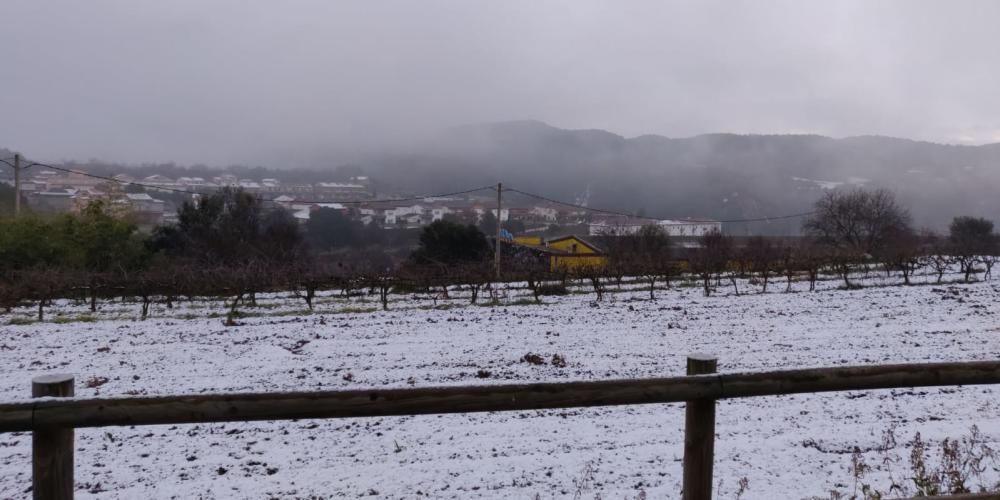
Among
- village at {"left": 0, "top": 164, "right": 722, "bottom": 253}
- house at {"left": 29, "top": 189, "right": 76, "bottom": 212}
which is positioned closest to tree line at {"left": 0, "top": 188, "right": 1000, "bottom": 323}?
village at {"left": 0, "top": 164, "right": 722, "bottom": 253}

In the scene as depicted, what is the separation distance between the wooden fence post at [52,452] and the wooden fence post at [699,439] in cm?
226

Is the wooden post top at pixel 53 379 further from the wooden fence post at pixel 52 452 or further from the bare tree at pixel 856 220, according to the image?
the bare tree at pixel 856 220

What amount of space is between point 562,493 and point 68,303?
67.0ft

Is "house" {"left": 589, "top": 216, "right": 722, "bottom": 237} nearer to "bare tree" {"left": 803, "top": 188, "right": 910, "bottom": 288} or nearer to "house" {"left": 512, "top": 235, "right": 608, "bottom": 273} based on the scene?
"house" {"left": 512, "top": 235, "right": 608, "bottom": 273}

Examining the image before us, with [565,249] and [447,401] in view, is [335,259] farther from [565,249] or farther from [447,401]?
[447,401]

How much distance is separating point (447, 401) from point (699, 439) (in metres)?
1.02

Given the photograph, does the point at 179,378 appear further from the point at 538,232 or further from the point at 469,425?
the point at 538,232

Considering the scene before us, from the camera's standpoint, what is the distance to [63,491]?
2189mm

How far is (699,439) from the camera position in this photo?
8.07ft

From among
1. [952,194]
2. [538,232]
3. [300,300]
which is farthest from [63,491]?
[952,194]

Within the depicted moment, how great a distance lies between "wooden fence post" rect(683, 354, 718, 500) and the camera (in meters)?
2.44

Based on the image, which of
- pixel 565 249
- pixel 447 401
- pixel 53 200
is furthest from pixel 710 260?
pixel 53 200

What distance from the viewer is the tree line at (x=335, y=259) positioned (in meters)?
19.9

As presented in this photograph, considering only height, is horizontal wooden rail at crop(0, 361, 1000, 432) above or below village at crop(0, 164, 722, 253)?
below
